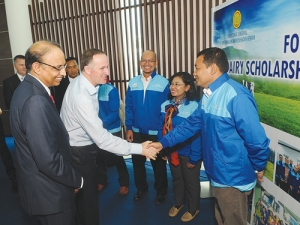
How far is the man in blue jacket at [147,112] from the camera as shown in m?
3.00

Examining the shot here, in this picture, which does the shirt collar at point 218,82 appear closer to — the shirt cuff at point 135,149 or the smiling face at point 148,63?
the shirt cuff at point 135,149

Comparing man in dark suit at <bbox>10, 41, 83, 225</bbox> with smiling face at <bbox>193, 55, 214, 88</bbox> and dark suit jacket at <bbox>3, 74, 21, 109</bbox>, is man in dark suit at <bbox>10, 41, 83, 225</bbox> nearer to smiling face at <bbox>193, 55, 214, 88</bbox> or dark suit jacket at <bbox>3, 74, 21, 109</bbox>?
smiling face at <bbox>193, 55, 214, 88</bbox>

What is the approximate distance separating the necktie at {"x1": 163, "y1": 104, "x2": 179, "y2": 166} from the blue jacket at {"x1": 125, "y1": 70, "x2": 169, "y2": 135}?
366mm

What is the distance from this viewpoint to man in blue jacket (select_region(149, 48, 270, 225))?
162 cm

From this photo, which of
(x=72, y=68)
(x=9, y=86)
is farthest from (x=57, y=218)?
(x=9, y=86)

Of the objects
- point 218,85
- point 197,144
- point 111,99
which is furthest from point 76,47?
point 218,85

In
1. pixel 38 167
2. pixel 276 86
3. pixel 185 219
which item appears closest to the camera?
pixel 38 167

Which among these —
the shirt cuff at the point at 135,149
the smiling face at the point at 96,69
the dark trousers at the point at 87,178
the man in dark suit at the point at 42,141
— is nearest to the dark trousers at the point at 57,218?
the man in dark suit at the point at 42,141

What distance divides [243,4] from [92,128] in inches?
63.1

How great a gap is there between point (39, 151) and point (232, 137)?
1251 mm

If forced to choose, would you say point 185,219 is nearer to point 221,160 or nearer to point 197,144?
point 197,144

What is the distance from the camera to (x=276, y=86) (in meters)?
1.72

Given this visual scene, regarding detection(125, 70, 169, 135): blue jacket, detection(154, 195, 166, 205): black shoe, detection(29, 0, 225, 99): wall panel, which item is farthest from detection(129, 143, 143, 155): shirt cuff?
detection(29, 0, 225, 99): wall panel

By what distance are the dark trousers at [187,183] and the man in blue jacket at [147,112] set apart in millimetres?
341
